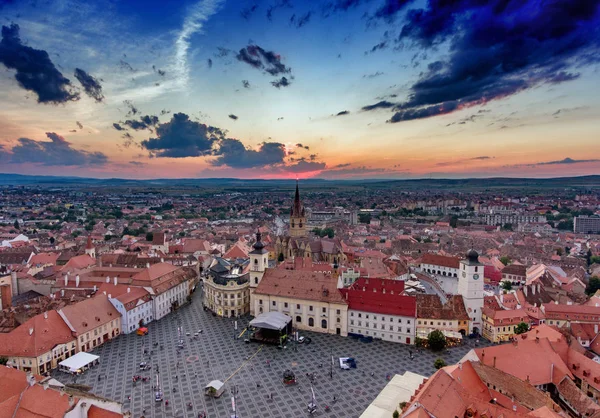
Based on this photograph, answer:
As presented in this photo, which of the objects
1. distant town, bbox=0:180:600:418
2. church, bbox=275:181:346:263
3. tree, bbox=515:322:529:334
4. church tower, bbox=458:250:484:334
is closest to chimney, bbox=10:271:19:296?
distant town, bbox=0:180:600:418

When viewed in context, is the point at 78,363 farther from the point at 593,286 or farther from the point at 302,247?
the point at 593,286

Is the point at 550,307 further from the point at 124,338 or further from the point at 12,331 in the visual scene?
the point at 12,331

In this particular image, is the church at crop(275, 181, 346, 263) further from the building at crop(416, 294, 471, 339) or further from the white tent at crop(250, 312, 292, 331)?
the building at crop(416, 294, 471, 339)

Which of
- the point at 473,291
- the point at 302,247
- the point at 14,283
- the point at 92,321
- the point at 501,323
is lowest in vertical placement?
the point at 501,323

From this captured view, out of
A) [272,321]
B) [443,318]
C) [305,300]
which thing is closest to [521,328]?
[443,318]

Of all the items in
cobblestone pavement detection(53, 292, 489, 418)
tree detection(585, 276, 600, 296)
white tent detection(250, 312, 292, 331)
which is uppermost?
white tent detection(250, 312, 292, 331)
